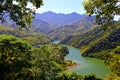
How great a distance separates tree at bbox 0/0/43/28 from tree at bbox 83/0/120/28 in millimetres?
4609

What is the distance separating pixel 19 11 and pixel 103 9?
7547 mm

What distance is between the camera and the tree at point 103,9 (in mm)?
22658

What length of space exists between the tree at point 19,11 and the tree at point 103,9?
4609 mm

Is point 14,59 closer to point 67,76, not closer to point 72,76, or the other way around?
point 67,76

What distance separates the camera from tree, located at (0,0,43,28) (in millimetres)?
20797

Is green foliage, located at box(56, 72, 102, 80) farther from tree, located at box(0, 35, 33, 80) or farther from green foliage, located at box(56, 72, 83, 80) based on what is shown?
tree, located at box(0, 35, 33, 80)

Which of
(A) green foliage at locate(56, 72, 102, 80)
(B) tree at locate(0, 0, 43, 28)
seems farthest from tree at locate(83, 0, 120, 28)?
(A) green foliage at locate(56, 72, 102, 80)

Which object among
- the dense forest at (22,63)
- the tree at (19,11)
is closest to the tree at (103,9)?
the tree at (19,11)

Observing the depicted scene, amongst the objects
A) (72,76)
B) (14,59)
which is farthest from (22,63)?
(72,76)

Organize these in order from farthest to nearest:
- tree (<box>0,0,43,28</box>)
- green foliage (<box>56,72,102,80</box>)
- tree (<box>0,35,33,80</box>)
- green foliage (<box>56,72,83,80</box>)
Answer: green foliage (<box>56,72,83,80</box>), green foliage (<box>56,72,102,80</box>), tree (<box>0,35,33,80</box>), tree (<box>0,0,43,28</box>)

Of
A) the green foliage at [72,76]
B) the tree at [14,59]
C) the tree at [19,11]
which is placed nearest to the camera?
the tree at [19,11]

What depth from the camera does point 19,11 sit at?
21.4m

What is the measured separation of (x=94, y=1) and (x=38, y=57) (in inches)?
2060

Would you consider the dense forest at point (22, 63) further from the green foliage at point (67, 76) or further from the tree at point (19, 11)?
the tree at point (19, 11)
